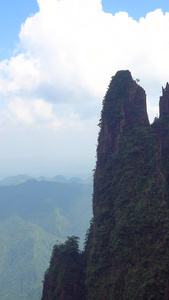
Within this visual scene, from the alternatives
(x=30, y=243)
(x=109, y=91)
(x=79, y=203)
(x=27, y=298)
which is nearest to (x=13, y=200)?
(x=79, y=203)

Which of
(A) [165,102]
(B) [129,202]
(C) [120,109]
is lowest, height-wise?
(B) [129,202]

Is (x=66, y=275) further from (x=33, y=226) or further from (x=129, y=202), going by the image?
(x=33, y=226)

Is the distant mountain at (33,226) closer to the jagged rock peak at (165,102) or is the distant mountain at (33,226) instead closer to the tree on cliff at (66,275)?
the tree on cliff at (66,275)

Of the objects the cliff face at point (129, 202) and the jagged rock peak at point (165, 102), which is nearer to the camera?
the cliff face at point (129, 202)

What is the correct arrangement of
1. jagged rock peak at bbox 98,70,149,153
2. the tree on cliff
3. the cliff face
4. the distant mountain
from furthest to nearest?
1. the distant mountain
2. jagged rock peak at bbox 98,70,149,153
3. the tree on cliff
4. the cliff face

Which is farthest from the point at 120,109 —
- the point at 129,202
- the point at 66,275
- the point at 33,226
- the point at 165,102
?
the point at 33,226

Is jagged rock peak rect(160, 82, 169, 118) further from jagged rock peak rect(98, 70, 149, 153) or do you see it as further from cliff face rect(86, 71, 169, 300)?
jagged rock peak rect(98, 70, 149, 153)

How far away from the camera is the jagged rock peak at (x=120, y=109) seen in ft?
124

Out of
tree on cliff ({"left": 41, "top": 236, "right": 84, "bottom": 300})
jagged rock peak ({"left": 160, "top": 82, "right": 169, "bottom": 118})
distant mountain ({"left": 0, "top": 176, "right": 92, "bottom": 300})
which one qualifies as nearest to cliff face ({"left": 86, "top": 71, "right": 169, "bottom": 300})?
jagged rock peak ({"left": 160, "top": 82, "right": 169, "bottom": 118})

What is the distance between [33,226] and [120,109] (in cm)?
11015

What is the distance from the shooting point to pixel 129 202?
30.8 m

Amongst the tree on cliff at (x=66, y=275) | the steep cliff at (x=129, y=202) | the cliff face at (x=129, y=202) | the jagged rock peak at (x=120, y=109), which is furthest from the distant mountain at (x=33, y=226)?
the jagged rock peak at (x=120, y=109)

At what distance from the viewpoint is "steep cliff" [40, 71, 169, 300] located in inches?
969

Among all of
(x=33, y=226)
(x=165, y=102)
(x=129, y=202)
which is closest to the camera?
(x=129, y=202)
